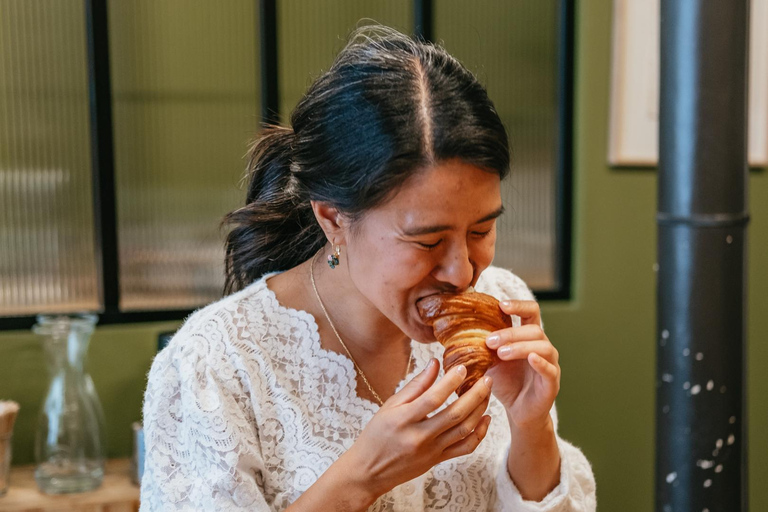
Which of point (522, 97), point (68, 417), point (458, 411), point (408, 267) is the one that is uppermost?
point (522, 97)

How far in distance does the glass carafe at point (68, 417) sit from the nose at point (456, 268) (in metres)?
1.57

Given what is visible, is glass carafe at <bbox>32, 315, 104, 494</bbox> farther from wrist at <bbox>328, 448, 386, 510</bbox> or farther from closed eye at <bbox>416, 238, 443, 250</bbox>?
closed eye at <bbox>416, 238, 443, 250</bbox>

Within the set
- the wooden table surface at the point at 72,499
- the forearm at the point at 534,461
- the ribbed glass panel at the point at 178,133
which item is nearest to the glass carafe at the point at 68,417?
the wooden table surface at the point at 72,499

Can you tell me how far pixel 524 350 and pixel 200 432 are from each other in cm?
56

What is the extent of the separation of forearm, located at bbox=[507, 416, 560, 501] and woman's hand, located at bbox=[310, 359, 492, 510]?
21 centimetres

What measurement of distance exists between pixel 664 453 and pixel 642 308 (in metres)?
2.64

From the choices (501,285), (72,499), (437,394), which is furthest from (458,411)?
(72,499)

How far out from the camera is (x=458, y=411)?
118 cm

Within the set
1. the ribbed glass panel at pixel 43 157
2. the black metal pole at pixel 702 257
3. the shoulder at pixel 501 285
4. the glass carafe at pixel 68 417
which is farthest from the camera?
the ribbed glass panel at pixel 43 157

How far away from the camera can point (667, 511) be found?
79 centimetres

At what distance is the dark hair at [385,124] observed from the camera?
4.03ft

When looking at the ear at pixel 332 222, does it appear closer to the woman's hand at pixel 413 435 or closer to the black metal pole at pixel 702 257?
the woman's hand at pixel 413 435

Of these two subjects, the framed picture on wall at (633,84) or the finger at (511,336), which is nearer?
the finger at (511,336)

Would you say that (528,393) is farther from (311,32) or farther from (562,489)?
(311,32)
